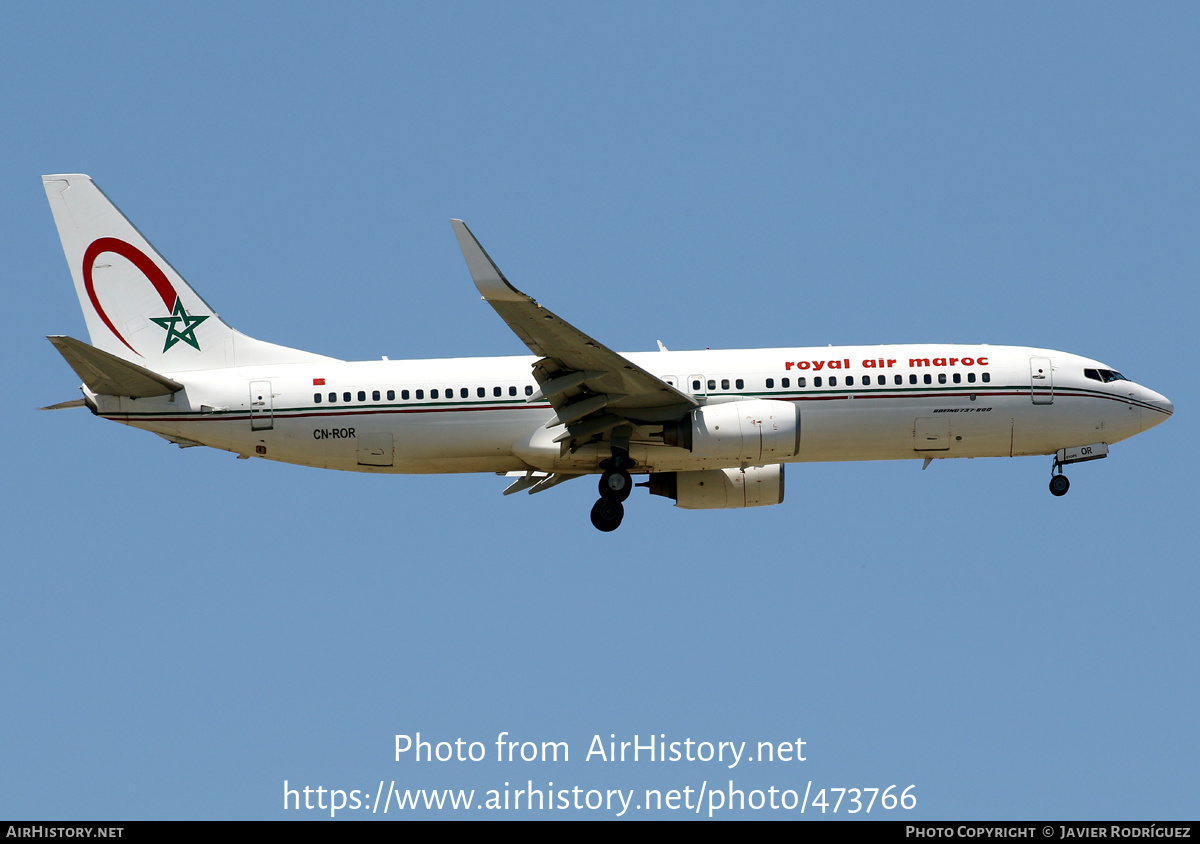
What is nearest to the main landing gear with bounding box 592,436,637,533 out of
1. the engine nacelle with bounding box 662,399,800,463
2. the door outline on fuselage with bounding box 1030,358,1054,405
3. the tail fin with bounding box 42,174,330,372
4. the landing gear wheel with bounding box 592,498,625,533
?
the landing gear wheel with bounding box 592,498,625,533

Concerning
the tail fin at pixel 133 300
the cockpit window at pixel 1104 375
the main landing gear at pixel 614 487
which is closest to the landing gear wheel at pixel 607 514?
the main landing gear at pixel 614 487

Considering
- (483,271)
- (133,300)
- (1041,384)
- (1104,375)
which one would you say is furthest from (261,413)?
(1104,375)

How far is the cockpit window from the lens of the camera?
3884cm

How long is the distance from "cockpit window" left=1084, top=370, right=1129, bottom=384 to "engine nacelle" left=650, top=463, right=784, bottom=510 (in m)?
8.21

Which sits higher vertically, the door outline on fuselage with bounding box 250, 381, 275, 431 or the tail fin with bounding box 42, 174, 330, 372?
the tail fin with bounding box 42, 174, 330, 372

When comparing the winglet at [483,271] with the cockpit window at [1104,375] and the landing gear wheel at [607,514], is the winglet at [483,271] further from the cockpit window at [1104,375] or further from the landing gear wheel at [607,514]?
the cockpit window at [1104,375]

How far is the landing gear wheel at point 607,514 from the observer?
37656 millimetres

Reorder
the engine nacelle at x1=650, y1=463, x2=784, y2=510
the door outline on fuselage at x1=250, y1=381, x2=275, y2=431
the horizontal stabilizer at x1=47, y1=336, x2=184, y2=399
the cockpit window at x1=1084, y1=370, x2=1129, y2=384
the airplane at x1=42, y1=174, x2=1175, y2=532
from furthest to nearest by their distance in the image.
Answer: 1. the engine nacelle at x1=650, y1=463, x2=784, y2=510
2. the cockpit window at x1=1084, y1=370, x2=1129, y2=384
3. the door outline on fuselage at x1=250, y1=381, x2=275, y2=431
4. the airplane at x1=42, y1=174, x2=1175, y2=532
5. the horizontal stabilizer at x1=47, y1=336, x2=184, y2=399

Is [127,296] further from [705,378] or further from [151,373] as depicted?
[705,378]

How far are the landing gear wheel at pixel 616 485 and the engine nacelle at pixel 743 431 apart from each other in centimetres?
181

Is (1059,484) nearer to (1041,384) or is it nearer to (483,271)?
(1041,384)

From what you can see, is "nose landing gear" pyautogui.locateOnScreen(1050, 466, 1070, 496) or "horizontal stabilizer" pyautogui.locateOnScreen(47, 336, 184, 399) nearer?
"horizontal stabilizer" pyautogui.locateOnScreen(47, 336, 184, 399)

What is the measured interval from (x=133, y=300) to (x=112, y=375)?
3.71m

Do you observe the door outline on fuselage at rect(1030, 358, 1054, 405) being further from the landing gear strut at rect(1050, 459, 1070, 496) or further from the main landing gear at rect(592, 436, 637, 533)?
the main landing gear at rect(592, 436, 637, 533)
